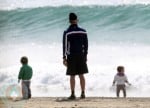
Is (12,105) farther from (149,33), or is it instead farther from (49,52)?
(149,33)

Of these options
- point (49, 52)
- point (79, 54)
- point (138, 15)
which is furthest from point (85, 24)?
point (79, 54)

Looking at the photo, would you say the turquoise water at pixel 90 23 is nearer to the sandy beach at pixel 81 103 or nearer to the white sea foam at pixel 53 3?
the white sea foam at pixel 53 3

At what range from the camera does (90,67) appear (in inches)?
642

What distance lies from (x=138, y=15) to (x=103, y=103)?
16.5 meters

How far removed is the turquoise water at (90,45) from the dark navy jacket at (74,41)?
3.49 feet

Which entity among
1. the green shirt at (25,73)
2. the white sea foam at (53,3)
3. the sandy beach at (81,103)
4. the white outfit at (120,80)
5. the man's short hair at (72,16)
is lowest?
the sandy beach at (81,103)

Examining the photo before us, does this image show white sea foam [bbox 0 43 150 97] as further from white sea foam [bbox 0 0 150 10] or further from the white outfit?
white sea foam [bbox 0 0 150 10]

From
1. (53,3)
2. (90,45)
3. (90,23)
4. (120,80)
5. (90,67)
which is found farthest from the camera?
(53,3)

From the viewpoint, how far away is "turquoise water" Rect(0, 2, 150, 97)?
13.9 meters

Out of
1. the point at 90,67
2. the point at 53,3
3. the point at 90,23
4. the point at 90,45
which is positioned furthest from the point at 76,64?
the point at 53,3

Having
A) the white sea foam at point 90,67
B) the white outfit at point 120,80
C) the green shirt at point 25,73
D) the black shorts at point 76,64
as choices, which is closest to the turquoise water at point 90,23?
the white sea foam at point 90,67

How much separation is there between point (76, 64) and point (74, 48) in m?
0.28

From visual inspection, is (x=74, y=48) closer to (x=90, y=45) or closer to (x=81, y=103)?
(x=81, y=103)

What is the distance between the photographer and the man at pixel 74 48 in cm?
1004
